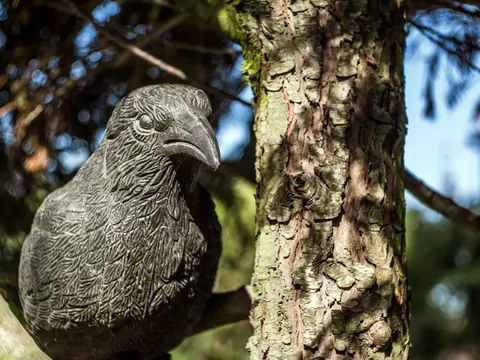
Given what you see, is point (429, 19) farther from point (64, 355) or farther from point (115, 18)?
point (64, 355)

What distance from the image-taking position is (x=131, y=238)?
1134mm

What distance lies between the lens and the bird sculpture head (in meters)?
1.07

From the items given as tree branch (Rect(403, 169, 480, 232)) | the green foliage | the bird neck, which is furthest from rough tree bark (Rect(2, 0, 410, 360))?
the green foliage

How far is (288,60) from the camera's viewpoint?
1.22 m

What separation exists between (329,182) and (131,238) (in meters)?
0.34

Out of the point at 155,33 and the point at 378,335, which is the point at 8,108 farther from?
the point at 378,335

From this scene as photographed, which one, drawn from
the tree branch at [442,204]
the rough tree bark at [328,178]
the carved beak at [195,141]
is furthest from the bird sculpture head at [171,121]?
the tree branch at [442,204]

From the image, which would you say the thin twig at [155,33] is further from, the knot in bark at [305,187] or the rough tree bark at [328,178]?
the knot in bark at [305,187]

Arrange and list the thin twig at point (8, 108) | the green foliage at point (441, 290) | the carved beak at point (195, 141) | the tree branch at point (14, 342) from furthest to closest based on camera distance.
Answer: the green foliage at point (441, 290)
the thin twig at point (8, 108)
the tree branch at point (14, 342)
the carved beak at point (195, 141)

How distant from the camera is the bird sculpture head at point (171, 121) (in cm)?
107

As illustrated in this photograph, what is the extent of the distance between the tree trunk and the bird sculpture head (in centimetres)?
17

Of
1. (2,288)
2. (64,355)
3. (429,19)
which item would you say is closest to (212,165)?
(64,355)

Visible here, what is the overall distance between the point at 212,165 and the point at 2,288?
850 mm

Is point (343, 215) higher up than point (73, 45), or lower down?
lower down
